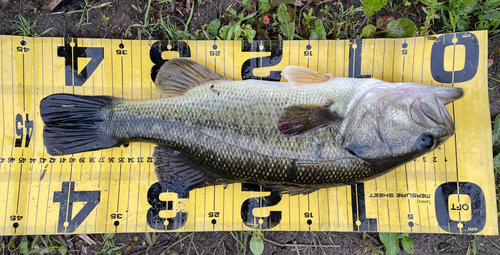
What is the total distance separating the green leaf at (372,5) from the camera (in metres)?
2.90

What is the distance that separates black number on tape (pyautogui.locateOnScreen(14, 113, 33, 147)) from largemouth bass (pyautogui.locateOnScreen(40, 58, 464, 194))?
413mm

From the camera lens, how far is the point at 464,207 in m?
2.96

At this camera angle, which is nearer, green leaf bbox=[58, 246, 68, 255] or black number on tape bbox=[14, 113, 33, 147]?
black number on tape bbox=[14, 113, 33, 147]

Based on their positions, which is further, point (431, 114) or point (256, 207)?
point (256, 207)

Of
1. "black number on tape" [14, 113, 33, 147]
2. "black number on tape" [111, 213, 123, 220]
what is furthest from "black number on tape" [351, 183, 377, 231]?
"black number on tape" [14, 113, 33, 147]

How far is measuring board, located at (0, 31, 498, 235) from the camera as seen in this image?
9.68 ft

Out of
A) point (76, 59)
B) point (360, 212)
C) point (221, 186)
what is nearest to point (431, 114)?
point (360, 212)

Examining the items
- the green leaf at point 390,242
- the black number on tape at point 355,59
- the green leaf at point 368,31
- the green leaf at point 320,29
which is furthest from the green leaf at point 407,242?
the green leaf at point 320,29

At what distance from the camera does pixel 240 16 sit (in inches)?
122

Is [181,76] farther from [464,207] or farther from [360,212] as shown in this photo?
[464,207]

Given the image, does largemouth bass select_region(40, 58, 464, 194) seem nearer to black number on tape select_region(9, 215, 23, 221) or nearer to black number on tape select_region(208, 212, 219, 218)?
black number on tape select_region(208, 212, 219, 218)

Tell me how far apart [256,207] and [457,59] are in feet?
8.90

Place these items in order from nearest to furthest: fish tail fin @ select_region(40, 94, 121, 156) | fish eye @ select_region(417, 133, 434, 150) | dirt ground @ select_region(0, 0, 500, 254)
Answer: fish eye @ select_region(417, 133, 434, 150), fish tail fin @ select_region(40, 94, 121, 156), dirt ground @ select_region(0, 0, 500, 254)

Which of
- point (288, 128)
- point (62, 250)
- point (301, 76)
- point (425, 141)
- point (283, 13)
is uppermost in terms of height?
point (283, 13)
